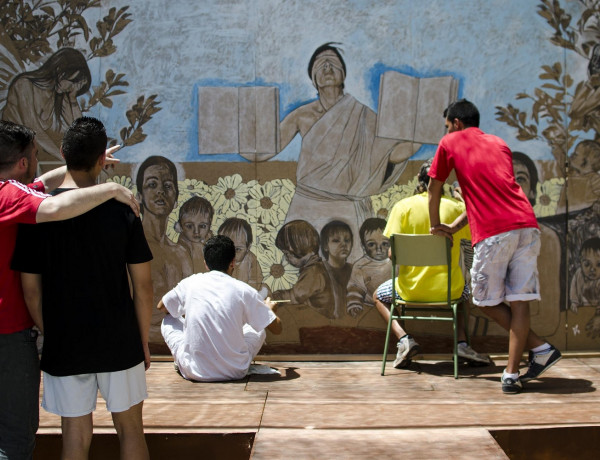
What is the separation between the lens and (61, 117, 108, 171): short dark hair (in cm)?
266

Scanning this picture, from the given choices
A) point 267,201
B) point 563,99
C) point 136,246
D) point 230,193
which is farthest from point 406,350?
point 136,246

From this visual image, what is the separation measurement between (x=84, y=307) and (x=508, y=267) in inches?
98.7

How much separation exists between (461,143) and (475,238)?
580mm

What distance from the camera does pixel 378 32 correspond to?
197 inches

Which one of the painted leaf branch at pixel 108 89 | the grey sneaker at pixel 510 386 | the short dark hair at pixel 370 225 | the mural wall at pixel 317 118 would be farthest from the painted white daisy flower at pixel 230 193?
the grey sneaker at pixel 510 386

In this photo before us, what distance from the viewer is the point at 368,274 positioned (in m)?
5.07

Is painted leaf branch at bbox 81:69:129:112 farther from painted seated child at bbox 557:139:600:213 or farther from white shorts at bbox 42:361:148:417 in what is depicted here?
painted seated child at bbox 557:139:600:213

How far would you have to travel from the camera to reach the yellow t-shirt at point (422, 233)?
454 centimetres

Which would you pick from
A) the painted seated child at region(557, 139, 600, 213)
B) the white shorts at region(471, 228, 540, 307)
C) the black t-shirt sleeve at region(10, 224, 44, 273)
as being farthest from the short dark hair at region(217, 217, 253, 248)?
the black t-shirt sleeve at region(10, 224, 44, 273)

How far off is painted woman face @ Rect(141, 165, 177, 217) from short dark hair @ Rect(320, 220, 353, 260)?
113 centimetres

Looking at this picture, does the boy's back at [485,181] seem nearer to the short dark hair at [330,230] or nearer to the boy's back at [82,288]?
the short dark hair at [330,230]

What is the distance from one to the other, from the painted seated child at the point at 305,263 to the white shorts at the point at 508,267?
1345 millimetres

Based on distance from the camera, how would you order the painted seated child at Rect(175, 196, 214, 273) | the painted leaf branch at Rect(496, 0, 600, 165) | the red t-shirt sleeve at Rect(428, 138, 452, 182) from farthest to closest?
the painted seated child at Rect(175, 196, 214, 273) < the painted leaf branch at Rect(496, 0, 600, 165) < the red t-shirt sleeve at Rect(428, 138, 452, 182)

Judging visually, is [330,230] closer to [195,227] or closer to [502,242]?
[195,227]
